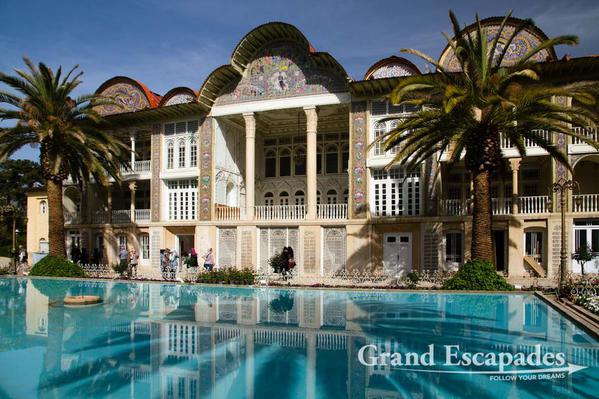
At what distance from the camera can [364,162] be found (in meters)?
22.6

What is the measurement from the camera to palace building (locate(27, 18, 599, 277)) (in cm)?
2097

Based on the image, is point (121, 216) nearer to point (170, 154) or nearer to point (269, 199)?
point (170, 154)

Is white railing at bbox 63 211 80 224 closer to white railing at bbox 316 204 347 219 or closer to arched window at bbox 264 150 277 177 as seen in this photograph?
arched window at bbox 264 150 277 177

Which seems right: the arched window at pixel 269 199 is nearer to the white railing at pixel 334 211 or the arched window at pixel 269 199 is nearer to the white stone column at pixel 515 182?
the white railing at pixel 334 211

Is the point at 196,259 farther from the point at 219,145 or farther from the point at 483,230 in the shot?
the point at 483,230

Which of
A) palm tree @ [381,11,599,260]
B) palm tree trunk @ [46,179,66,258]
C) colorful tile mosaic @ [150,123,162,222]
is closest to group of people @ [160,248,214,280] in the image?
colorful tile mosaic @ [150,123,162,222]

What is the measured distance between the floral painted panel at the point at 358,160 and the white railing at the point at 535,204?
633 cm

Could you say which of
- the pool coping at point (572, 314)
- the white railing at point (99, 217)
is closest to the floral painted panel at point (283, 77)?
the white railing at point (99, 217)

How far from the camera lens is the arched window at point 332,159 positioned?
92.3ft

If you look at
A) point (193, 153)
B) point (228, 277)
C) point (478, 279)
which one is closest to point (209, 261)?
point (228, 277)

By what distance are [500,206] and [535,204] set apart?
137 centimetres

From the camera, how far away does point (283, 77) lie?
79.0 ft

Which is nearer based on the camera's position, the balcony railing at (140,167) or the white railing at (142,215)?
the white railing at (142,215)

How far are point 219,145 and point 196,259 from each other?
5731 millimetres
